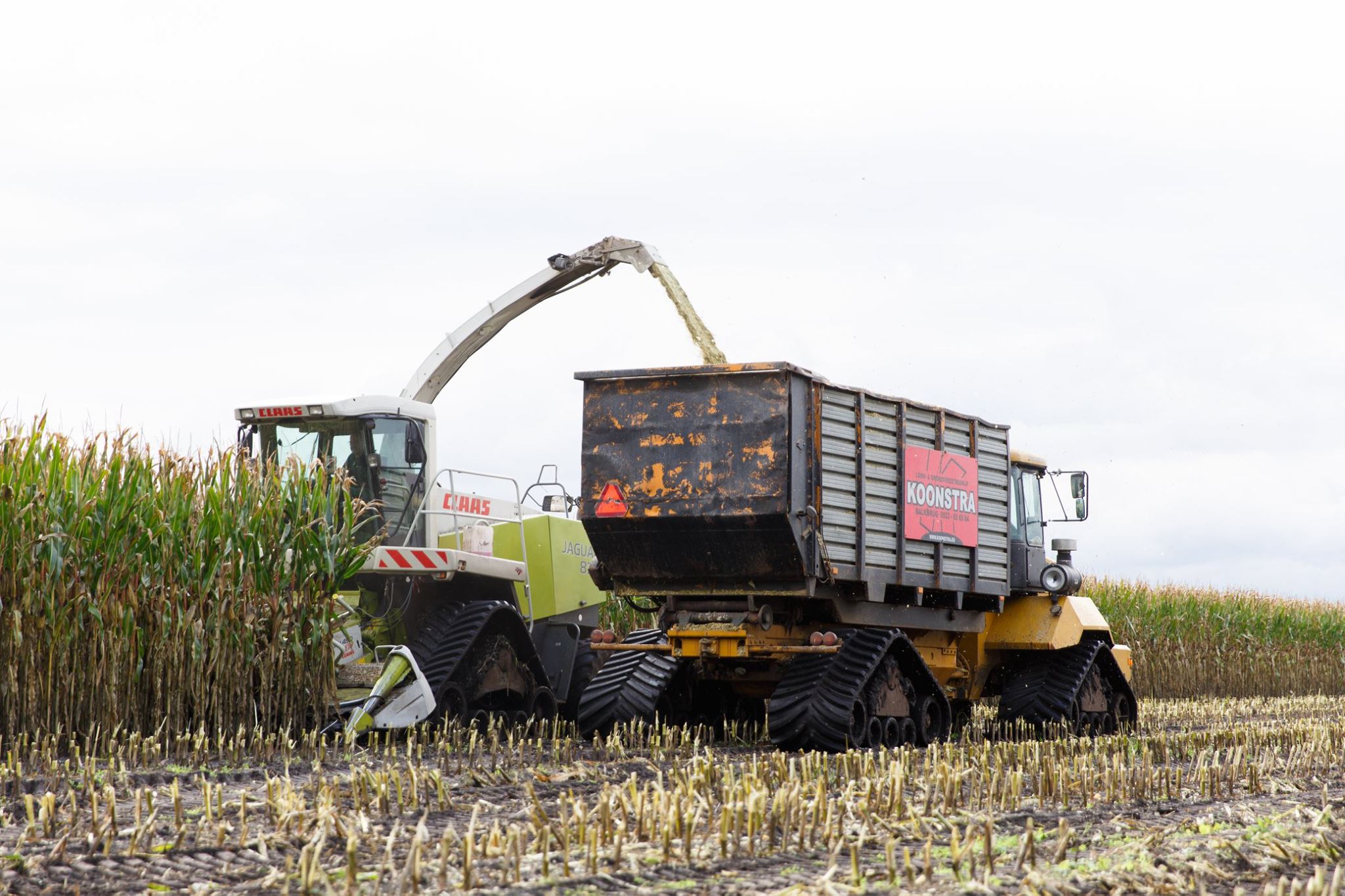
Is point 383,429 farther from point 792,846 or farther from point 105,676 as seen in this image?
point 792,846

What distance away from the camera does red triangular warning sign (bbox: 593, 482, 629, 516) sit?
10.5 metres

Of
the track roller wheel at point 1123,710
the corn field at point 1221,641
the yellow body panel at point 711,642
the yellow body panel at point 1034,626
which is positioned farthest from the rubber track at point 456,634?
the corn field at point 1221,641

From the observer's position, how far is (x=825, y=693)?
1002 cm

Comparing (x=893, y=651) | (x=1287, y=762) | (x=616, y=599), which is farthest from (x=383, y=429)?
(x=1287, y=762)

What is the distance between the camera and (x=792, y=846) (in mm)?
5742

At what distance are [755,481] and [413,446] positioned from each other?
115 inches

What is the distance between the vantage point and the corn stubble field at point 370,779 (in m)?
5.21

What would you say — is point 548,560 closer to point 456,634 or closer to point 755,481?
point 456,634

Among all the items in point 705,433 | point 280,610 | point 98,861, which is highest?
point 705,433

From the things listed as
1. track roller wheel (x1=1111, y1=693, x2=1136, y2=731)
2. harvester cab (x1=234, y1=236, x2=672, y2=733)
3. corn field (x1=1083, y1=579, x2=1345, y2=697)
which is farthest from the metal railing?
corn field (x1=1083, y1=579, x2=1345, y2=697)

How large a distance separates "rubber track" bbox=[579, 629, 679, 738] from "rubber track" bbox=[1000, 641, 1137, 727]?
3.35 metres

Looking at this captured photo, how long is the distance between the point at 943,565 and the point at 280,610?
16.4 feet

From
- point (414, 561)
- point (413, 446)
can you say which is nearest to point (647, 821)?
Result: point (414, 561)

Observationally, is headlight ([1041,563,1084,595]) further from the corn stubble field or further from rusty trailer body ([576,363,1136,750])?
the corn stubble field
